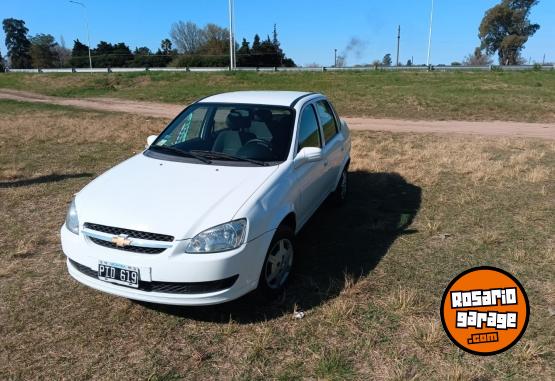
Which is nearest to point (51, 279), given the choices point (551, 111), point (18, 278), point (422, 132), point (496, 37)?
point (18, 278)

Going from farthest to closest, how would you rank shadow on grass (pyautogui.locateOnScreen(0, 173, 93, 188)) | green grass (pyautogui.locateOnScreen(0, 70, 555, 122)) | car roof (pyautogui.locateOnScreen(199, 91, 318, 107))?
green grass (pyautogui.locateOnScreen(0, 70, 555, 122)) → shadow on grass (pyautogui.locateOnScreen(0, 173, 93, 188)) → car roof (pyautogui.locateOnScreen(199, 91, 318, 107))

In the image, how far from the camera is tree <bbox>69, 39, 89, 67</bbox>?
72062 mm

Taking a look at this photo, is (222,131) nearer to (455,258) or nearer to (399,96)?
(455,258)

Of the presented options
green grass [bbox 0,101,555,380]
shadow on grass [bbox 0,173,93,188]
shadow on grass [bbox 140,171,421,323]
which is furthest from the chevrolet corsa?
shadow on grass [bbox 0,173,93,188]

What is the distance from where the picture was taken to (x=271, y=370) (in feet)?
9.20

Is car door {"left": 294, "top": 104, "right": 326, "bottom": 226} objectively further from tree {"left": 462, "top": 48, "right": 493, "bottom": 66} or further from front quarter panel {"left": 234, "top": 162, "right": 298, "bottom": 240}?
tree {"left": 462, "top": 48, "right": 493, "bottom": 66}

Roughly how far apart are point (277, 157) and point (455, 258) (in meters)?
2.04

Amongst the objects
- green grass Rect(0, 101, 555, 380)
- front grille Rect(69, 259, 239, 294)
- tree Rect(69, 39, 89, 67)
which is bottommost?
green grass Rect(0, 101, 555, 380)

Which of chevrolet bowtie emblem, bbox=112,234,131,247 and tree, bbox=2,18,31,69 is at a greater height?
tree, bbox=2,18,31,69

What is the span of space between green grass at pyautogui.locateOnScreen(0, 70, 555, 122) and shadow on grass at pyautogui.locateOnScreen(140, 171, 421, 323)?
11077 millimetres

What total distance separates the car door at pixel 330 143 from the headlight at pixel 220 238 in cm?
195

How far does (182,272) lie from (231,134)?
1795 mm

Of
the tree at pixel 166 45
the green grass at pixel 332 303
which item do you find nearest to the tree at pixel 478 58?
the tree at pixel 166 45

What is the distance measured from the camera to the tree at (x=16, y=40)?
276 ft
